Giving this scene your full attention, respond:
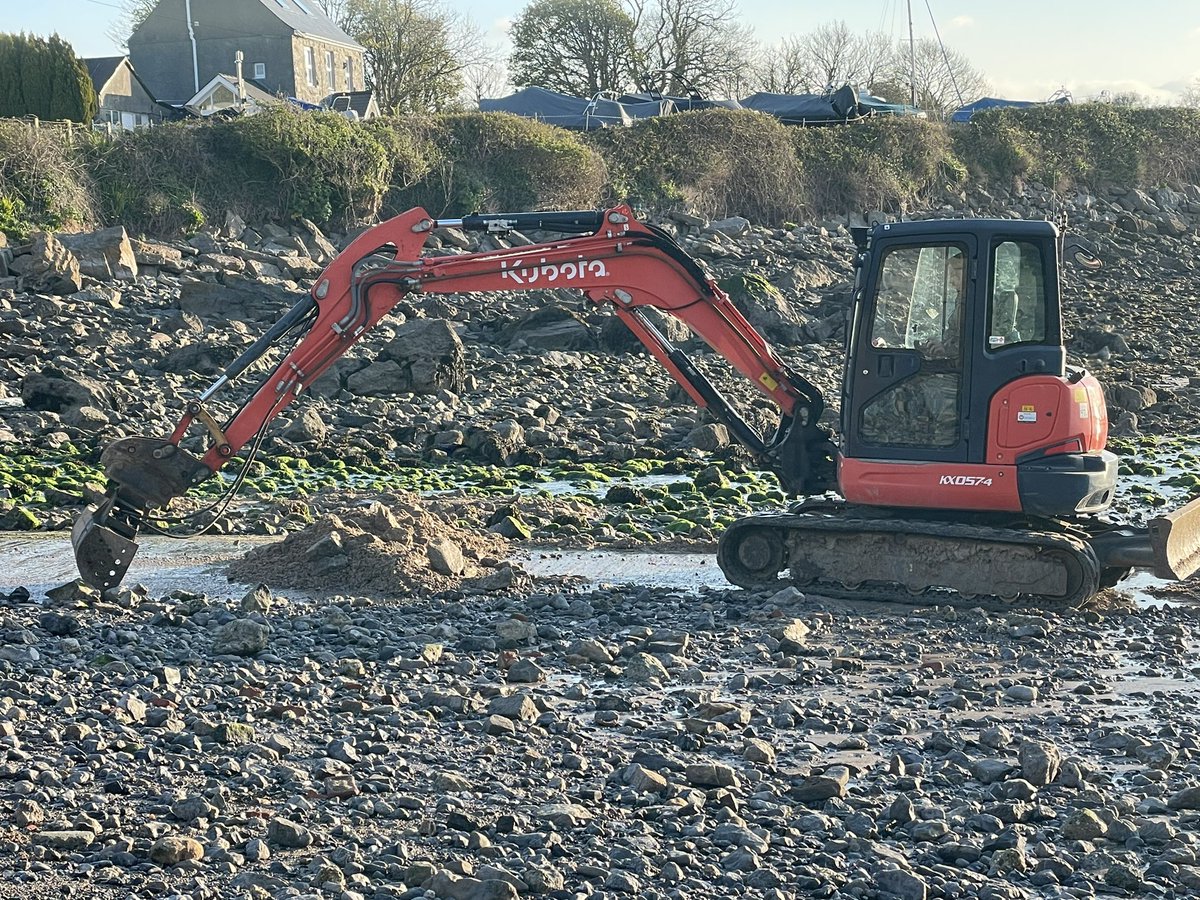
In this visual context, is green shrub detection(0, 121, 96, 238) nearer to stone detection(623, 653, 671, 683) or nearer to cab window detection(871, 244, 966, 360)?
cab window detection(871, 244, 966, 360)

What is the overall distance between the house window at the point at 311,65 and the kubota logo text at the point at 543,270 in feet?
173

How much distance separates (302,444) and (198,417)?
6.31 m

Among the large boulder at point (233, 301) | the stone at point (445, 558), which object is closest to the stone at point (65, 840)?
the stone at point (445, 558)

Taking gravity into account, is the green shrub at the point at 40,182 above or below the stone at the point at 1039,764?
above

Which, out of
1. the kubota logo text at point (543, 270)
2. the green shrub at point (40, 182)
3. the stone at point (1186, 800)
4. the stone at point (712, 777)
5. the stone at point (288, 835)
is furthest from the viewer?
the green shrub at point (40, 182)

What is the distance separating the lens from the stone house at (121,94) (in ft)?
169

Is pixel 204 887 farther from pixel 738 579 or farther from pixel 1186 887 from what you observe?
pixel 738 579

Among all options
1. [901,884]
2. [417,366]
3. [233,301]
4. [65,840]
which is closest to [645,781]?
[901,884]

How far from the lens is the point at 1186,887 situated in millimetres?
5352

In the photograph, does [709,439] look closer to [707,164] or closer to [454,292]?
[454,292]

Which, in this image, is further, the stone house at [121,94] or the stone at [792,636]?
the stone house at [121,94]

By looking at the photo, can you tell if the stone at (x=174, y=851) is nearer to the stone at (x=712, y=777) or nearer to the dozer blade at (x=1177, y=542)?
the stone at (x=712, y=777)

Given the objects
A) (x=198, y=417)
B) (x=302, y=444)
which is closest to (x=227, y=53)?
(x=302, y=444)

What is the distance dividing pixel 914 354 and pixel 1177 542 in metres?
2.22
